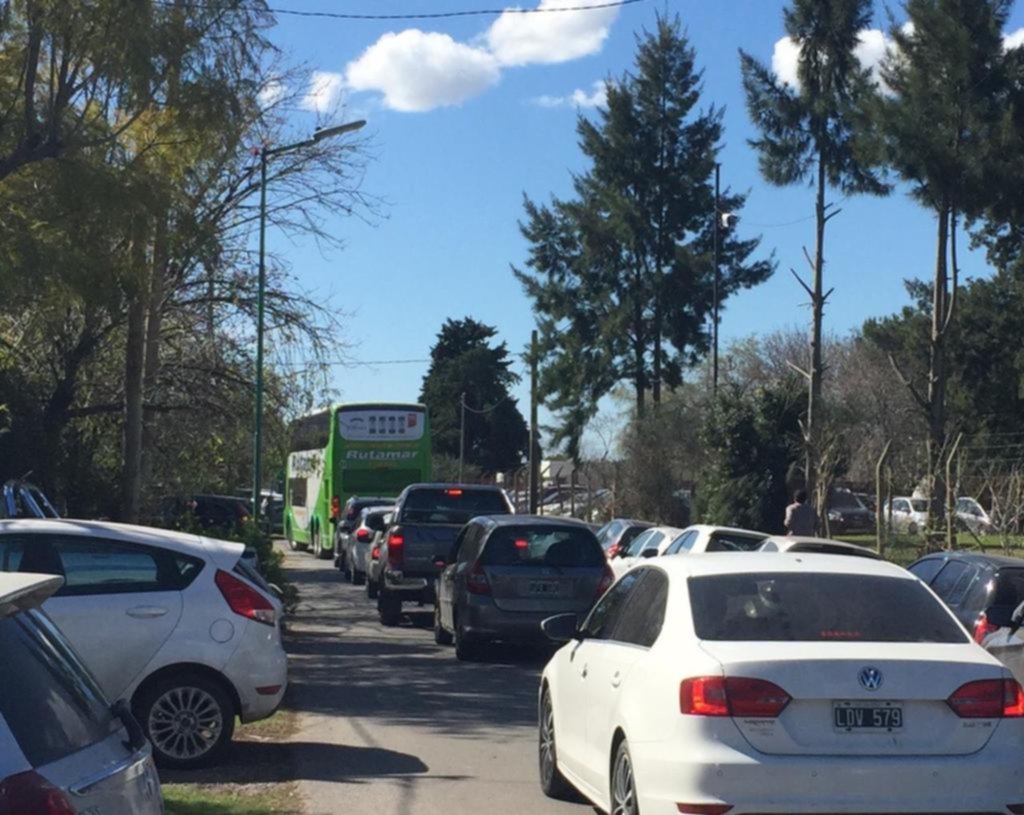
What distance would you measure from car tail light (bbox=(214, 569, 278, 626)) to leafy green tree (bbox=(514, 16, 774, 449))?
39594 millimetres

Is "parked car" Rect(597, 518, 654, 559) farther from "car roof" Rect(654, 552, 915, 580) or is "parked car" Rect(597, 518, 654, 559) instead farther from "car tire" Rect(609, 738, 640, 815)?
"car tire" Rect(609, 738, 640, 815)

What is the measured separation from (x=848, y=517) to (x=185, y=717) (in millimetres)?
45206

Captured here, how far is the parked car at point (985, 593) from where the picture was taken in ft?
34.7

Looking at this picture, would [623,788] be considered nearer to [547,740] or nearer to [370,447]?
[547,740]

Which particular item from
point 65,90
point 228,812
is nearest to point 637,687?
point 228,812

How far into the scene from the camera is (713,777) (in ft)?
21.3

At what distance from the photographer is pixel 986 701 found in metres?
6.69

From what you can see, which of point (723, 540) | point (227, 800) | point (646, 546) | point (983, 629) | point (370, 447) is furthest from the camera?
point (370, 447)

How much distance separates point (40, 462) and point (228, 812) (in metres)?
16.4

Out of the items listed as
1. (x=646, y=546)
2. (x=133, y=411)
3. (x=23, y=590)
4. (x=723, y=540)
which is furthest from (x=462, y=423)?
(x=23, y=590)

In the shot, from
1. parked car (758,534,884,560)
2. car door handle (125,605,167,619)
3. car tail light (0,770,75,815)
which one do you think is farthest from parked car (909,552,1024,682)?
car tail light (0,770,75,815)

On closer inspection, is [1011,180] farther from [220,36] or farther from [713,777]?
[713,777]

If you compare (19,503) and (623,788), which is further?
(19,503)

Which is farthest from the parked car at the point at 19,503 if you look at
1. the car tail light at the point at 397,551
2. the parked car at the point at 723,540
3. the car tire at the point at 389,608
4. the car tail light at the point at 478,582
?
the parked car at the point at 723,540
